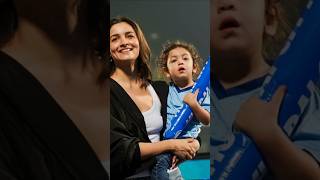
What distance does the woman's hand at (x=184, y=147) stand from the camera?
2447 mm

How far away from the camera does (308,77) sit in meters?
2.51

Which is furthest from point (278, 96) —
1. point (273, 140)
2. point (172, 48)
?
point (172, 48)

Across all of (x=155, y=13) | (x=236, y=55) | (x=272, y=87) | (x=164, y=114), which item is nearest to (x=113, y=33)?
(x=155, y=13)

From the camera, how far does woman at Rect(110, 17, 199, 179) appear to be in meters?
2.44

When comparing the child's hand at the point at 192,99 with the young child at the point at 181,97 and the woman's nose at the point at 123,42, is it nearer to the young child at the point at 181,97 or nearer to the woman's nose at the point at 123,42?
the young child at the point at 181,97

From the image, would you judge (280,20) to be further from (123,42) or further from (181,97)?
(123,42)

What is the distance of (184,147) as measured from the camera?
2.45 m

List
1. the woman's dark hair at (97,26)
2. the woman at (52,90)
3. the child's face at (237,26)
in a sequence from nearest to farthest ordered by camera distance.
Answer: the woman at (52,90) → the woman's dark hair at (97,26) → the child's face at (237,26)

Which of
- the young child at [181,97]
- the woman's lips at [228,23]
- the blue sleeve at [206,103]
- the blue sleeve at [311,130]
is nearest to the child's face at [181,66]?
the young child at [181,97]

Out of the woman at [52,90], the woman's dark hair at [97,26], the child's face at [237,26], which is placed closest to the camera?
the woman at [52,90]

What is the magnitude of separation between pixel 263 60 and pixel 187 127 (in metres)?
0.54

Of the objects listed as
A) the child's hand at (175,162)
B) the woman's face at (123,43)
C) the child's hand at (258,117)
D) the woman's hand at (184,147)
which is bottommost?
the child's hand at (175,162)

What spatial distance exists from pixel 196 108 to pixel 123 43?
1.63ft

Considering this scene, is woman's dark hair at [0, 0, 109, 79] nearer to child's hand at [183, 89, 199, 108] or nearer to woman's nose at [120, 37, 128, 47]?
woman's nose at [120, 37, 128, 47]
